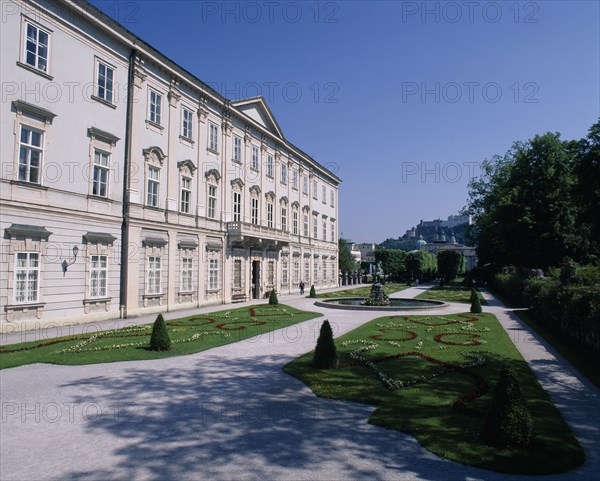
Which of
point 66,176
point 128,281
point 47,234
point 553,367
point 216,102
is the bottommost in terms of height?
point 553,367

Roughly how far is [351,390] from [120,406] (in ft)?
16.4

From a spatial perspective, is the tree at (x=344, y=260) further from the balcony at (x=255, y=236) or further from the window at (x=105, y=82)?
the window at (x=105, y=82)

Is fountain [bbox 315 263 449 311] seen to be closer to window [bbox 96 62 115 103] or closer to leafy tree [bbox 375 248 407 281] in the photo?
window [bbox 96 62 115 103]

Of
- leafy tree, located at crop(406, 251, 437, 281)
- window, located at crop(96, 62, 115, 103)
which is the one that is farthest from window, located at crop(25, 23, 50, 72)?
leafy tree, located at crop(406, 251, 437, 281)

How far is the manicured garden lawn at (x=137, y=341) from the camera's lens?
1341 cm

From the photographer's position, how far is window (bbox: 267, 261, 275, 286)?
4075cm

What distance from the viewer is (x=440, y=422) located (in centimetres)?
790

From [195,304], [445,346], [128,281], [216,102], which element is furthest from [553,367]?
[216,102]

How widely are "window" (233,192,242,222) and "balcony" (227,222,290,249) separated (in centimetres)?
128

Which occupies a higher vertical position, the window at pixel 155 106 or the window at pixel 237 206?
the window at pixel 155 106

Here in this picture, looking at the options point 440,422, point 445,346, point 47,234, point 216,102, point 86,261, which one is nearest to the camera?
point 440,422

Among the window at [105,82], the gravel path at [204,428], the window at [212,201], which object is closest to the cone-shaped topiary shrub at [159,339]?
the gravel path at [204,428]

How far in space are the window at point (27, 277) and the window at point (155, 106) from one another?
1109cm

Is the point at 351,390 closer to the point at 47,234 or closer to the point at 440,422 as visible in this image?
the point at 440,422
